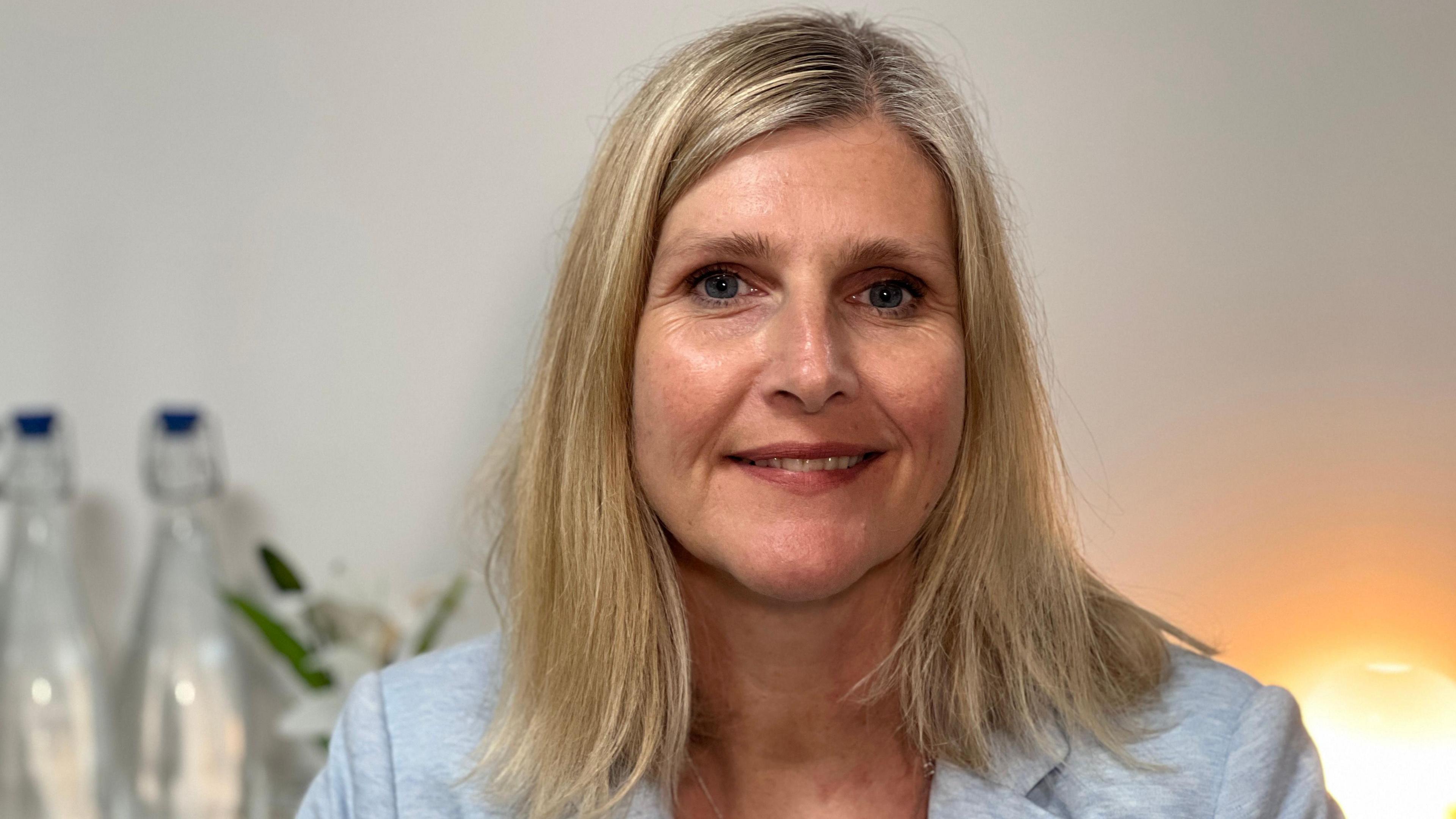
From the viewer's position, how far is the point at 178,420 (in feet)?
5.13

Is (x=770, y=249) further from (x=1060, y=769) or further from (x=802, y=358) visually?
(x=1060, y=769)

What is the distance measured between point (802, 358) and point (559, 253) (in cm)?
75

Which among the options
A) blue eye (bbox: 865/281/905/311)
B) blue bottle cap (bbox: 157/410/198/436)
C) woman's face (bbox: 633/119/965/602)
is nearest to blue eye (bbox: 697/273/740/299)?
woman's face (bbox: 633/119/965/602)

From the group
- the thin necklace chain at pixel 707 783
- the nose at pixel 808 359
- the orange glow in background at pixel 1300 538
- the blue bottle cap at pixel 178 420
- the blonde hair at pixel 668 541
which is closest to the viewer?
the nose at pixel 808 359

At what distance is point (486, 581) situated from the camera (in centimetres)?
147

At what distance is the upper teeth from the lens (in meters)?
1.13

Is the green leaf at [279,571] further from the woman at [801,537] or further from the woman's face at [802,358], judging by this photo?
the woman's face at [802,358]

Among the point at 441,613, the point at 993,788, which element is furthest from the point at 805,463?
the point at 441,613

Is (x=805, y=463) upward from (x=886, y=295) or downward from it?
downward

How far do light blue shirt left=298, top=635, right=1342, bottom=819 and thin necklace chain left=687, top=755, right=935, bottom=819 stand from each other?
0.14 feet

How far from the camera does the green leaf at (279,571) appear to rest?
1690 mm

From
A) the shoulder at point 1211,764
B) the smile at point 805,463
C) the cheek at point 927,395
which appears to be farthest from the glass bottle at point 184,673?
the shoulder at point 1211,764

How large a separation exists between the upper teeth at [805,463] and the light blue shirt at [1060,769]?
13.2 inches

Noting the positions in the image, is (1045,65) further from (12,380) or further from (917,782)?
(12,380)
